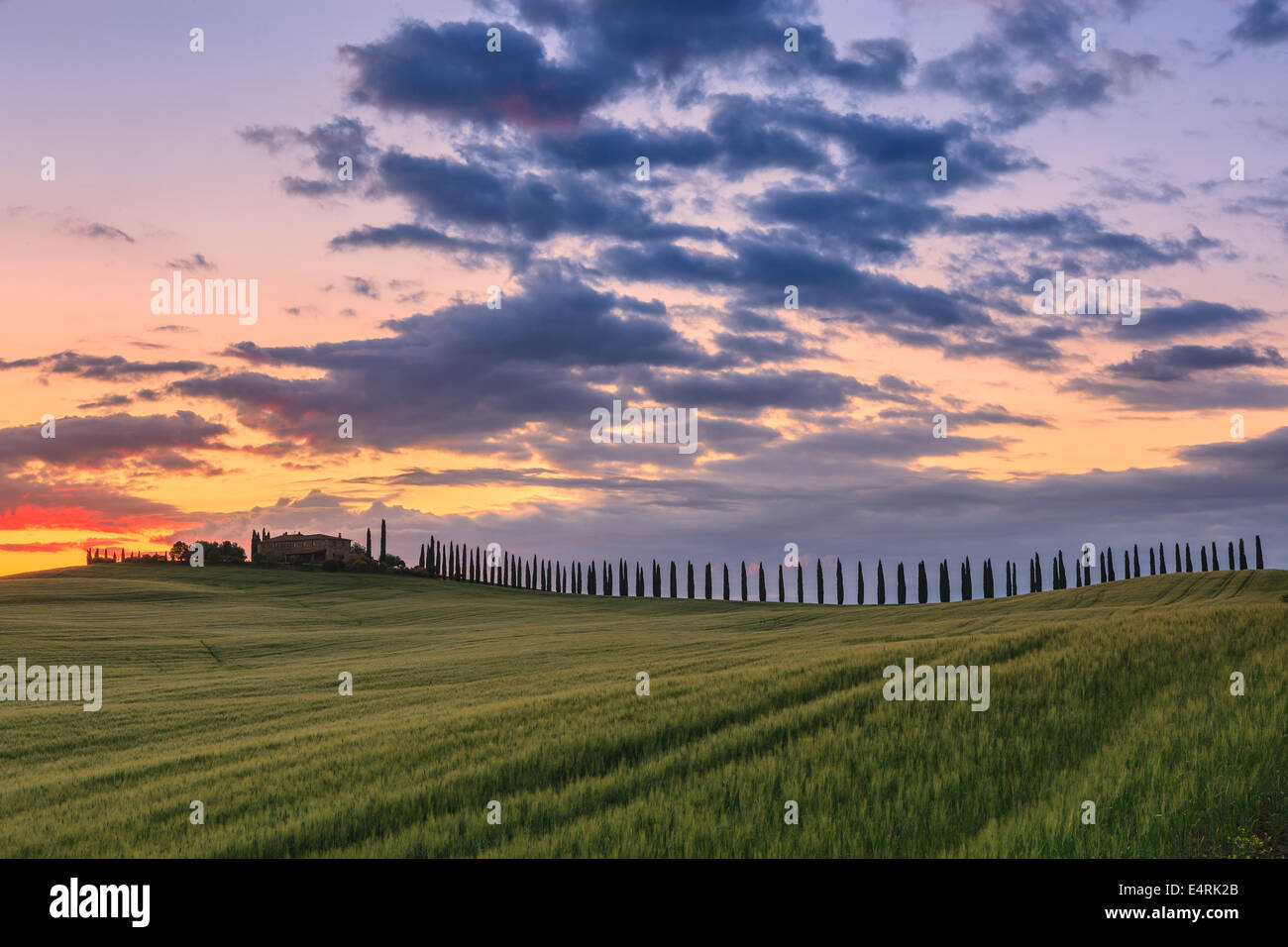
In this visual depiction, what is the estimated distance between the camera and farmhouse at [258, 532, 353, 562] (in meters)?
152

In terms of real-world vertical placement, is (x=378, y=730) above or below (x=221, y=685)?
above

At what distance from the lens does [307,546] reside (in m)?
158

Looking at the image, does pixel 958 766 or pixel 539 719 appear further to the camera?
pixel 539 719

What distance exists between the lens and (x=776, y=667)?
2008 centimetres

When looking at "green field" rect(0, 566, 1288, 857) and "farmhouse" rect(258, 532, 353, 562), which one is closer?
"green field" rect(0, 566, 1288, 857)

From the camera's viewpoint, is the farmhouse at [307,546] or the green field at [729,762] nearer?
the green field at [729,762]

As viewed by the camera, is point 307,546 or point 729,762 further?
point 307,546

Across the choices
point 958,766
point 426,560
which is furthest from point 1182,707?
point 426,560

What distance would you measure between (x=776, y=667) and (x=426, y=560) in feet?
504

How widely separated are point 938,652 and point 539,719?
1014cm

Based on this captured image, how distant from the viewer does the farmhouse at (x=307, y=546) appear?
5984 inches
